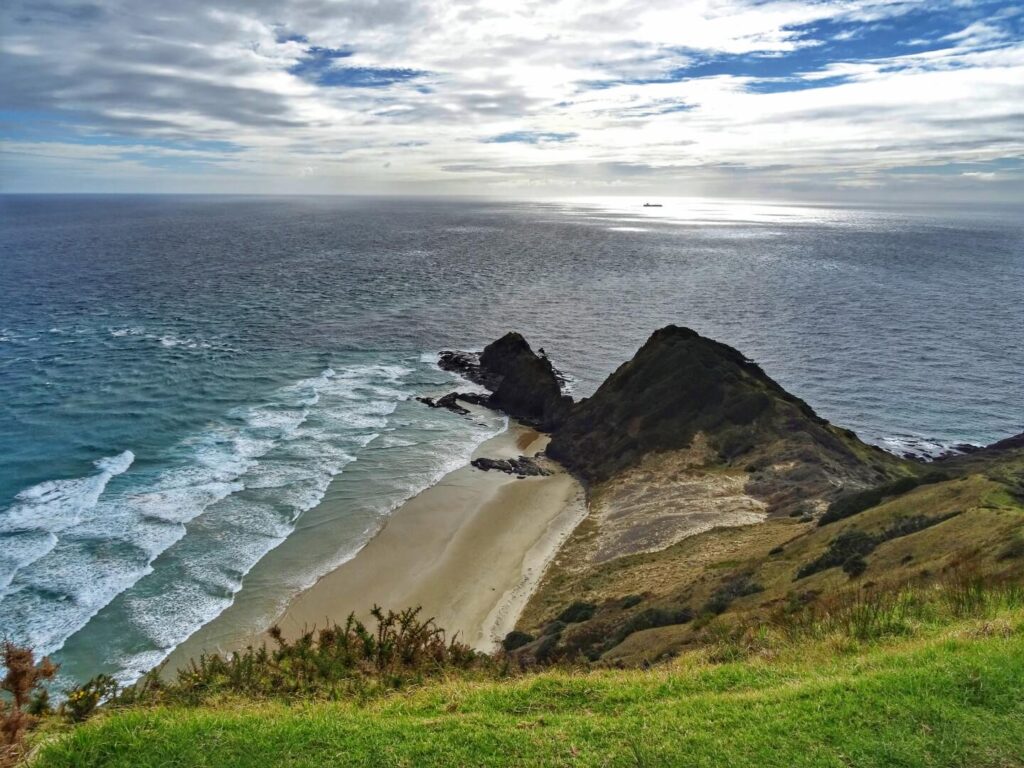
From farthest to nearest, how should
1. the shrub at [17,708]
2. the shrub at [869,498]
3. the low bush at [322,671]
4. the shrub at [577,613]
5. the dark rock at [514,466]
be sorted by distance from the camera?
the dark rock at [514,466], the shrub at [869,498], the shrub at [577,613], the low bush at [322,671], the shrub at [17,708]

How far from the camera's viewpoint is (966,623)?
11.9m

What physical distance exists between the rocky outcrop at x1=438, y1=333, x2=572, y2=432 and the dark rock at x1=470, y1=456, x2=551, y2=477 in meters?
6.62

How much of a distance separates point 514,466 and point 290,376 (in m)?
23.9

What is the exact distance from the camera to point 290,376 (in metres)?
54.9

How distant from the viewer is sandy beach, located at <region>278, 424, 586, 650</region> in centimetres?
2639

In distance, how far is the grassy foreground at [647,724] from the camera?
8477 mm

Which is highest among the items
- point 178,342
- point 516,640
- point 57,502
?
point 178,342

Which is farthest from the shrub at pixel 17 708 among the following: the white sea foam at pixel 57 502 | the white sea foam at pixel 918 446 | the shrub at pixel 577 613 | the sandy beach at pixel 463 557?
the white sea foam at pixel 918 446

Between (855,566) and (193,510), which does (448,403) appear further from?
(855,566)

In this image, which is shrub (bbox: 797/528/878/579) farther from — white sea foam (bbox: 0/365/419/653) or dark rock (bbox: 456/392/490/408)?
dark rock (bbox: 456/392/490/408)

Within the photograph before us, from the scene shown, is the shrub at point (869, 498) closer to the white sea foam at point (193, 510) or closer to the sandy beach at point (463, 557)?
the sandy beach at point (463, 557)

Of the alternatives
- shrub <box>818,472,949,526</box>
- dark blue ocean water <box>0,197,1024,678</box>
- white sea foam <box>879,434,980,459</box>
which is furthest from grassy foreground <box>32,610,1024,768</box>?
white sea foam <box>879,434,980,459</box>

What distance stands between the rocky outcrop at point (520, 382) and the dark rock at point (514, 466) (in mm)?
6620

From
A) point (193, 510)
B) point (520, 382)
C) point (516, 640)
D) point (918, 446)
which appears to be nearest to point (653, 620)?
point (516, 640)
